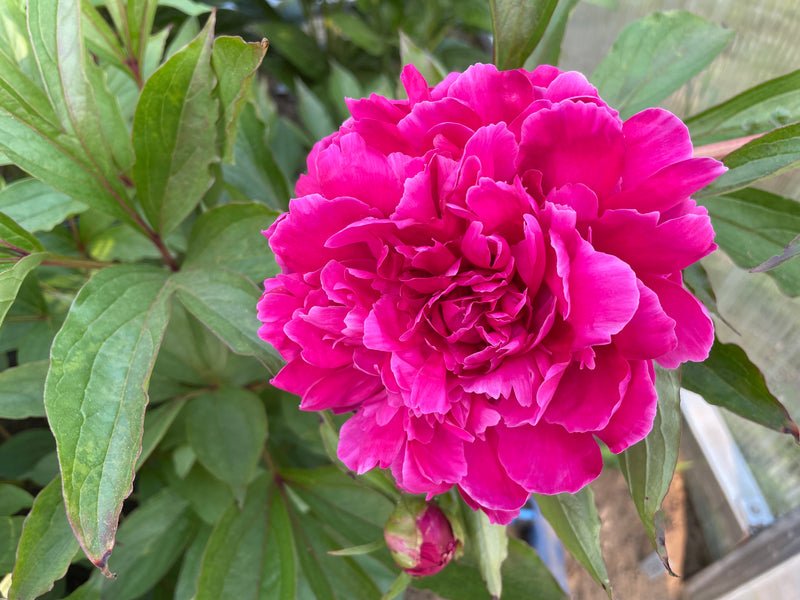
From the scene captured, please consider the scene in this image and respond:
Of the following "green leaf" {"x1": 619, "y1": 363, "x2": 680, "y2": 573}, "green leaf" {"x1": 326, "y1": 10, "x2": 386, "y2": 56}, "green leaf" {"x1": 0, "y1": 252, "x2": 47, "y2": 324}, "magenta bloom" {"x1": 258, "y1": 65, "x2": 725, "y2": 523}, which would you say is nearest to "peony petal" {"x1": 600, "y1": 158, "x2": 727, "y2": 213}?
"magenta bloom" {"x1": 258, "y1": 65, "x2": 725, "y2": 523}

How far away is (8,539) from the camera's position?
0.54m

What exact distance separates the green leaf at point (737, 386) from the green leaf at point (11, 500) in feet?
1.97

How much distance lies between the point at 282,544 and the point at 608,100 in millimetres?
522

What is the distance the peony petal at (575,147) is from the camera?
0.29m

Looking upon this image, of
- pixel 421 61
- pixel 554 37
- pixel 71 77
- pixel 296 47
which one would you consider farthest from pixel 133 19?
pixel 296 47

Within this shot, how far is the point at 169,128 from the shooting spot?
1.51ft

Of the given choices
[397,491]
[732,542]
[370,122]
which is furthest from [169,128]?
[732,542]

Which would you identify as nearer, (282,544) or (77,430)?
(77,430)

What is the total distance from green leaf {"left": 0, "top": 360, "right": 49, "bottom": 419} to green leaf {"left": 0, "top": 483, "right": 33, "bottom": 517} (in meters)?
0.09

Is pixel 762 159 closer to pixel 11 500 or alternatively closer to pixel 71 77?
pixel 71 77

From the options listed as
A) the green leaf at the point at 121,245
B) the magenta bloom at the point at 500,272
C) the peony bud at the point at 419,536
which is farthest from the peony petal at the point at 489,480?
the green leaf at the point at 121,245

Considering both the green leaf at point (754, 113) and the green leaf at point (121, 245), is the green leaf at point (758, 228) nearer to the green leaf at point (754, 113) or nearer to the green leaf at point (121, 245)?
the green leaf at point (754, 113)

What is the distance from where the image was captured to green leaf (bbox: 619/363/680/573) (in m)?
0.35

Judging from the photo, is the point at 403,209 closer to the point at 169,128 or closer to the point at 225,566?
the point at 169,128
